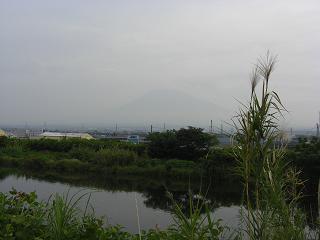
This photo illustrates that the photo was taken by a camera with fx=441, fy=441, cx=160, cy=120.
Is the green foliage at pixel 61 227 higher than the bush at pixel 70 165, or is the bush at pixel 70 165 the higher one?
the green foliage at pixel 61 227

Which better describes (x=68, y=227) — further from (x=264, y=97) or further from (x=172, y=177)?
(x=172, y=177)

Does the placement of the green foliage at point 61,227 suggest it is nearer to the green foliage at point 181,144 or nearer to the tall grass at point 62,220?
the tall grass at point 62,220

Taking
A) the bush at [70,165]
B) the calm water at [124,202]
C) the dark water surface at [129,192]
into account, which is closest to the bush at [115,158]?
the bush at [70,165]

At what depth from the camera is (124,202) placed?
12.3 metres

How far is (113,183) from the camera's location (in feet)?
52.5

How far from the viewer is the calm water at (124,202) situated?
955cm

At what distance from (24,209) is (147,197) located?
10931 millimetres

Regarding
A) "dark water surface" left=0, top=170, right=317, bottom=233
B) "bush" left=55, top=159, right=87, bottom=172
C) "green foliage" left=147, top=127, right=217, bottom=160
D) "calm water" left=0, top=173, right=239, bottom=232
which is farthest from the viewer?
"green foliage" left=147, top=127, right=217, bottom=160

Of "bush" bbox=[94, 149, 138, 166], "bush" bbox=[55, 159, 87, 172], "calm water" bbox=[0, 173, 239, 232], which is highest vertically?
"bush" bbox=[94, 149, 138, 166]

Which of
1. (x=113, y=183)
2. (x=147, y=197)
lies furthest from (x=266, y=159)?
(x=113, y=183)

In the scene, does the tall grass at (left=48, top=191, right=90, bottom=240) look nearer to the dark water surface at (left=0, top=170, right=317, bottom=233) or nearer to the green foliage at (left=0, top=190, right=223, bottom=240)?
the green foliage at (left=0, top=190, right=223, bottom=240)

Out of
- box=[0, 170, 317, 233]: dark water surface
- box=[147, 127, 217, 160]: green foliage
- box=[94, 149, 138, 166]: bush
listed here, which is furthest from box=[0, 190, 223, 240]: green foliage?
box=[94, 149, 138, 166]: bush

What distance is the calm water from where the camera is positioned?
955 centimetres

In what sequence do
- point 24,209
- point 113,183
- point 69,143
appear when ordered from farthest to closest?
point 69,143
point 113,183
point 24,209
